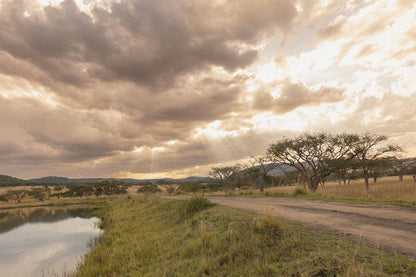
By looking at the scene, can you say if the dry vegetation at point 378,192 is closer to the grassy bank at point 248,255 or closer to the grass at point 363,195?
the grass at point 363,195

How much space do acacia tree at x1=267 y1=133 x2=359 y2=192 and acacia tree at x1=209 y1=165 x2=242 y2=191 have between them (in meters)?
29.2

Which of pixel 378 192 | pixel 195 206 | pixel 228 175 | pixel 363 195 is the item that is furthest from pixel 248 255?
pixel 228 175

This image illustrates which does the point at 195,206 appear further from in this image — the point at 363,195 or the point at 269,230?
the point at 363,195

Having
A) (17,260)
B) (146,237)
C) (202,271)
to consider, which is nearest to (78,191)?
(17,260)

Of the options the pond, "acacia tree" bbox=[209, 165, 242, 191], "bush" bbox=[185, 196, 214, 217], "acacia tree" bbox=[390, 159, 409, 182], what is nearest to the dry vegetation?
"bush" bbox=[185, 196, 214, 217]

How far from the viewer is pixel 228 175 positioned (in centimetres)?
7300

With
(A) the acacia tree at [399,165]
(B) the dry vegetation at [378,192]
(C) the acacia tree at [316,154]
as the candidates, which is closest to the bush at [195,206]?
(B) the dry vegetation at [378,192]

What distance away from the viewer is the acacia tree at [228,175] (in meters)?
70.1

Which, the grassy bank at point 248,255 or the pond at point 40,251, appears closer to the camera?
the grassy bank at point 248,255

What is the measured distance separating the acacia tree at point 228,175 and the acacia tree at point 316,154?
95.7ft

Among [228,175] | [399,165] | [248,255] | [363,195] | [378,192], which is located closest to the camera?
[248,255]

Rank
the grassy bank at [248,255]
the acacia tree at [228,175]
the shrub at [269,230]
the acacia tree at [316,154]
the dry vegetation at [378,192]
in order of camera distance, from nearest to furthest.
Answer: the grassy bank at [248,255] < the shrub at [269,230] < the dry vegetation at [378,192] < the acacia tree at [316,154] < the acacia tree at [228,175]

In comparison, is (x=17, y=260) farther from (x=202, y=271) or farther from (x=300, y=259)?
(x=300, y=259)

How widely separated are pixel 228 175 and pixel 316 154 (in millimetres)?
37177
